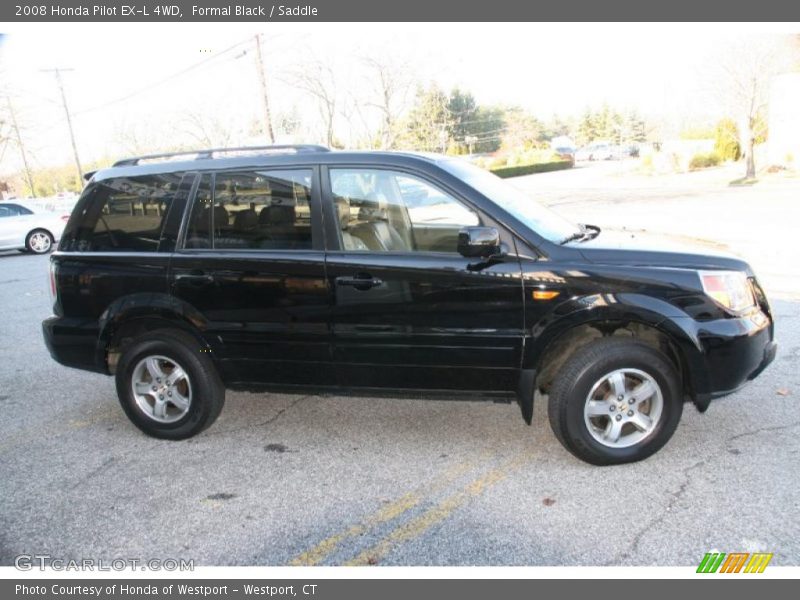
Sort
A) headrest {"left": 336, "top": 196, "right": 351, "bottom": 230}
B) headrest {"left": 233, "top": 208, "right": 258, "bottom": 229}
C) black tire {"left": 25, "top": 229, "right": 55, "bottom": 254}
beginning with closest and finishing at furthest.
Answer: headrest {"left": 336, "top": 196, "right": 351, "bottom": 230}, headrest {"left": 233, "top": 208, "right": 258, "bottom": 229}, black tire {"left": 25, "top": 229, "right": 55, "bottom": 254}

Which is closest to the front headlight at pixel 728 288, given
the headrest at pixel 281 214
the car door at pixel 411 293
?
the car door at pixel 411 293

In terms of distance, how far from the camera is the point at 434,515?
3.12m

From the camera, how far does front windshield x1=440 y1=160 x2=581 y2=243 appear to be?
3.60m

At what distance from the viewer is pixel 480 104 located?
6944 centimetres

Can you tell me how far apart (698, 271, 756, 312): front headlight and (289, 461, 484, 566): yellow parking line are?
1675mm

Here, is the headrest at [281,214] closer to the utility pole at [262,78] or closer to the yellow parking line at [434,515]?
the yellow parking line at [434,515]

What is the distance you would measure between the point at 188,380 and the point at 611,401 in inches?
105

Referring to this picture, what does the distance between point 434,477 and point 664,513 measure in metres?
1.22

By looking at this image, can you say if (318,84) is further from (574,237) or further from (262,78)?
(574,237)

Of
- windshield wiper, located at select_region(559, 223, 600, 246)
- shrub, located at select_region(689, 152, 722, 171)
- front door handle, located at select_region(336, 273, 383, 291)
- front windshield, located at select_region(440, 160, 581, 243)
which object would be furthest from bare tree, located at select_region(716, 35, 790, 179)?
front door handle, located at select_region(336, 273, 383, 291)

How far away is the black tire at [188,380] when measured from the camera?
397cm

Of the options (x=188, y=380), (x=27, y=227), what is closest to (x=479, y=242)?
(x=188, y=380)

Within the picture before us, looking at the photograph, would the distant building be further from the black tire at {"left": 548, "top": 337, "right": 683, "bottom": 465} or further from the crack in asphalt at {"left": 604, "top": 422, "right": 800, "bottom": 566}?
the black tire at {"left": 548, "top": 337, "right": 683, "bottom": 465}

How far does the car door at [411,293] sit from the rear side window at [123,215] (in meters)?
1.19
